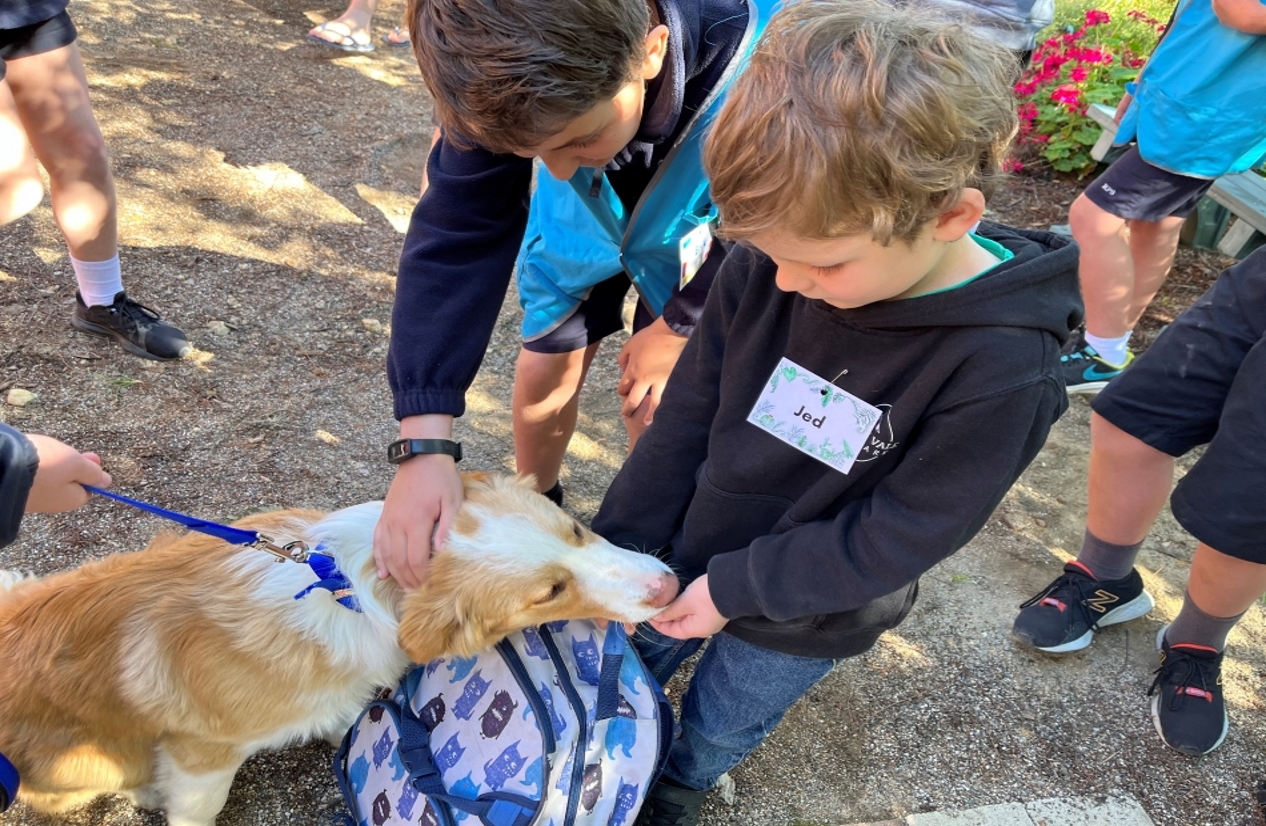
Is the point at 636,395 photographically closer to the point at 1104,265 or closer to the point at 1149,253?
the point at 1104,265

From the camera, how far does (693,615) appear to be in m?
1.93

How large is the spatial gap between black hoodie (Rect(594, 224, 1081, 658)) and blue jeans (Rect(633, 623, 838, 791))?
0.29 ft

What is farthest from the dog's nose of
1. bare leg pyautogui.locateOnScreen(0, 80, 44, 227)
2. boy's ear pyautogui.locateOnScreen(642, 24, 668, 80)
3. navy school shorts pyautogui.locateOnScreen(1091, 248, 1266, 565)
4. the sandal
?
the sandal

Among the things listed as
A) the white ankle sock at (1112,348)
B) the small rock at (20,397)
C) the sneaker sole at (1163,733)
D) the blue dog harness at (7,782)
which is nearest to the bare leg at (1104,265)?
the white ankle sock at (1112,348)

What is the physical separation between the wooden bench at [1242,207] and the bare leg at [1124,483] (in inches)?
105

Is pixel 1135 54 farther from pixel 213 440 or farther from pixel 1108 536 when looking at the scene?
pixel 213 440

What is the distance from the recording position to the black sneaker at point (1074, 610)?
9.77ft

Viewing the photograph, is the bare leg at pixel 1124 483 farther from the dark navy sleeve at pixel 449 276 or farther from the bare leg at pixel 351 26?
the bare leg at pixel 351 26

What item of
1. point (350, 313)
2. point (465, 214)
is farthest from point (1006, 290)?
point (350, 313)

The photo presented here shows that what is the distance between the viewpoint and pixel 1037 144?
600 cm

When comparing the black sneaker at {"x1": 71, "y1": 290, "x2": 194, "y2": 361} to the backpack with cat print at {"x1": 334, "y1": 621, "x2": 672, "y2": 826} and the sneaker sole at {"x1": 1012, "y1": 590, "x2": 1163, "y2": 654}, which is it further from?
the sneaker sole at {"x1": 1012, "y1": 590, "x2": 1163, "y2": 654}

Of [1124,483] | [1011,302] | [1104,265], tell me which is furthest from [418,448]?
[1104,265]

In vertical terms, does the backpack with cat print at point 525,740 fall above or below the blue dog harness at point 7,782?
above

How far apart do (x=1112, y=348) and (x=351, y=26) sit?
6.14m
